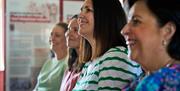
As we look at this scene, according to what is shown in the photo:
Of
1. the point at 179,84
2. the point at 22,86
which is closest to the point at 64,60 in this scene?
the point at 22,86

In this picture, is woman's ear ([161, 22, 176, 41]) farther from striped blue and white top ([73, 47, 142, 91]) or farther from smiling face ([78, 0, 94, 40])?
smiling face ([78, 0, 94, 40])

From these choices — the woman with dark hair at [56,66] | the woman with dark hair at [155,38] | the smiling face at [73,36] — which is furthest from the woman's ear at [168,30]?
the woman with dark hair at [56,66]

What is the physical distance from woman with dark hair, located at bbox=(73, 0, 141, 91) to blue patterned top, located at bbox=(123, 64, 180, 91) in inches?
12.5

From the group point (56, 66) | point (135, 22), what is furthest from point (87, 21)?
point (56, 66)

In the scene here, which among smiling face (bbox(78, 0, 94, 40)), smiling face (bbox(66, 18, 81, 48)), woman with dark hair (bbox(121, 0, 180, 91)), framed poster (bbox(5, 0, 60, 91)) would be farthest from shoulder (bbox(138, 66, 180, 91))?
framed poster (bbox(5, 0, 60, 91))

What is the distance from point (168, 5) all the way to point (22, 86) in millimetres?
2727

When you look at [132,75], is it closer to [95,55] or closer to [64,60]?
[95,55]

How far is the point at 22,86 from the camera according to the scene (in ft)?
12.2

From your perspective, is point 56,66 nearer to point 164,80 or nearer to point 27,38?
point 27,38

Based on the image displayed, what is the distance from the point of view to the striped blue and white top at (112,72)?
151 centimetres

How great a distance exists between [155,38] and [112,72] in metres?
0.32

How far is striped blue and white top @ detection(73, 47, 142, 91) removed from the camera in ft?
4.96

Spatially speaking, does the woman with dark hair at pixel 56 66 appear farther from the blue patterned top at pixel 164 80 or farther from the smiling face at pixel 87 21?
the blue patterned top at pixel 164 80

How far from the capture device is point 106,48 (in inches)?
66.5
